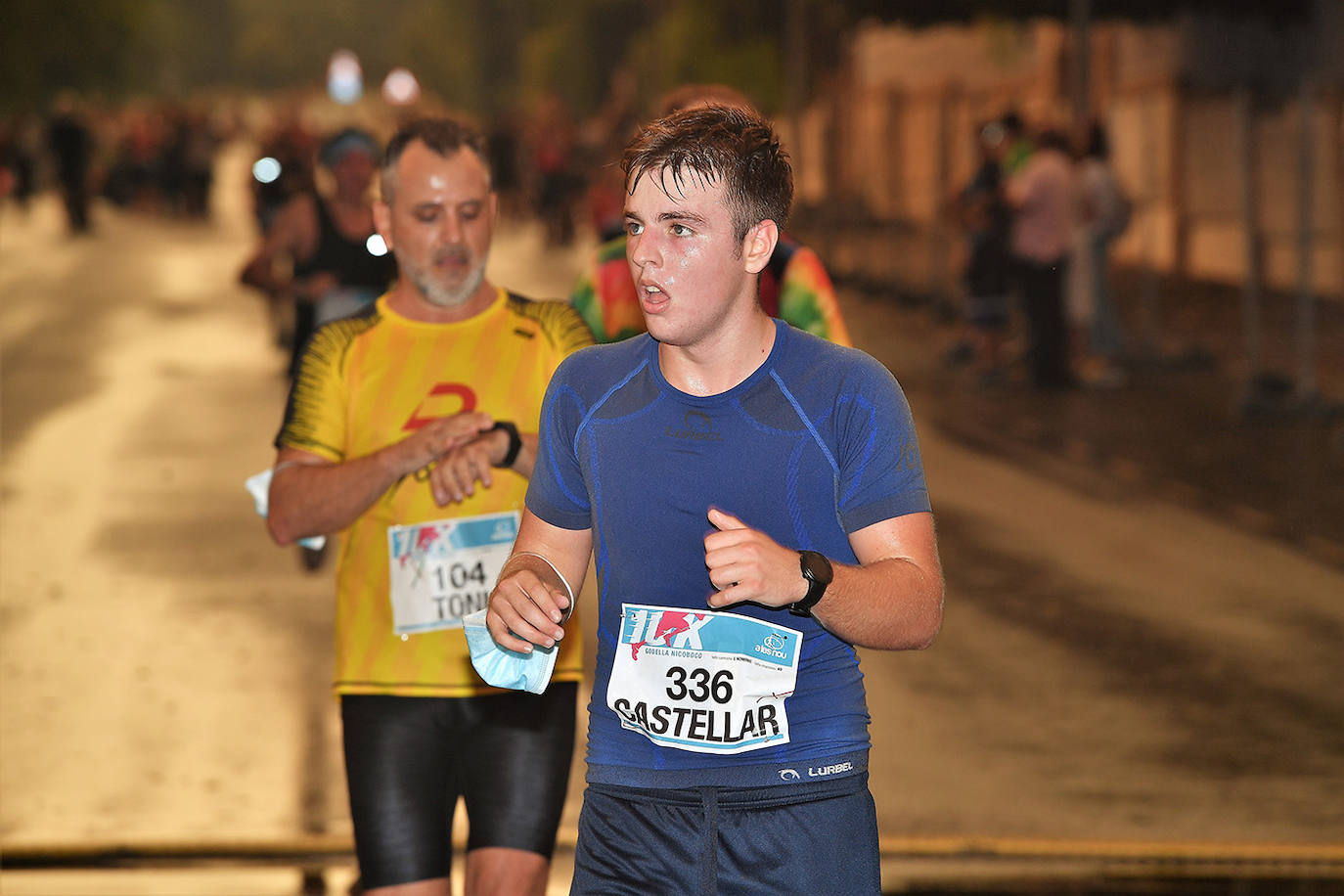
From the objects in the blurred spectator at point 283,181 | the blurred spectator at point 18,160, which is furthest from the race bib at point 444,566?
the blurred spectator at point 18,160

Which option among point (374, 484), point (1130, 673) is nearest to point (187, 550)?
point (1130, 673)

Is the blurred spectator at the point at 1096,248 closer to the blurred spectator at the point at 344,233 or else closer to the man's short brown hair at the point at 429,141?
the blurred spectator at the point at 344,233

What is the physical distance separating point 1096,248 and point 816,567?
16.1m

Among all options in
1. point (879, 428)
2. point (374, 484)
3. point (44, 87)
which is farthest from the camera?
point (44, 87)

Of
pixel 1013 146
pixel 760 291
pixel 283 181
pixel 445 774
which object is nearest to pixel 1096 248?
pixel 1013 146

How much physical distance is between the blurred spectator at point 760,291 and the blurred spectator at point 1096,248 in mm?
12412

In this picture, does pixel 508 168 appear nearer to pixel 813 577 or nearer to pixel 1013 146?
pixel 1013 146

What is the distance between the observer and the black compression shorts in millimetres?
4582

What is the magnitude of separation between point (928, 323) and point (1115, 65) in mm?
11617

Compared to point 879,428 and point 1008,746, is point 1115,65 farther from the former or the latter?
point 879,428

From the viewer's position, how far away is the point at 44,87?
75875mm

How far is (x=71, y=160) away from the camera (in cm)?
4003

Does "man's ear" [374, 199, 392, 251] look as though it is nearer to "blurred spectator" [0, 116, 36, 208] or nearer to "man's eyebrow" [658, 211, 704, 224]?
"man's eyebrow" [658, 211, 704, 224]

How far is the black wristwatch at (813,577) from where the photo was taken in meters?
3.18
